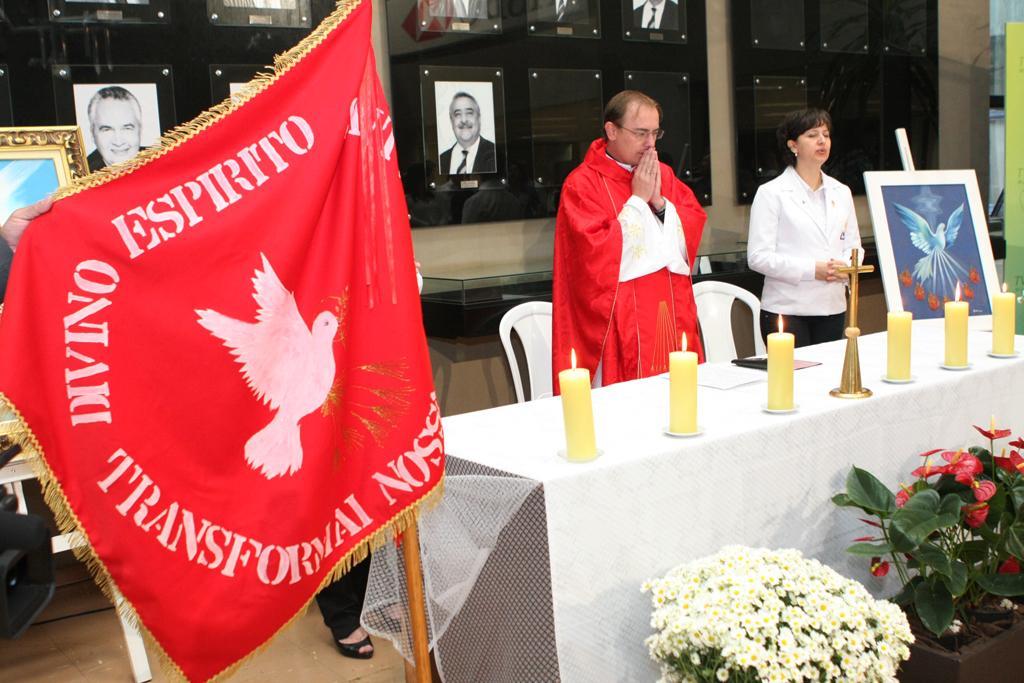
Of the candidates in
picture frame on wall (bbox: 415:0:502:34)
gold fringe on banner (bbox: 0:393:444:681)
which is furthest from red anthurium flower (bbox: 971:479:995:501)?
picture frame on wall (bbox: 415:0:502:34)

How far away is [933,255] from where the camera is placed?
139 inches

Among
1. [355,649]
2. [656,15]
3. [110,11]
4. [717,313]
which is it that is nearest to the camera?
[355,649]

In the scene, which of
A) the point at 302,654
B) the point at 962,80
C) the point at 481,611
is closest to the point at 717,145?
the point at 962,80

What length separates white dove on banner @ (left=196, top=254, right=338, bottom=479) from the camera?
61.5 inches

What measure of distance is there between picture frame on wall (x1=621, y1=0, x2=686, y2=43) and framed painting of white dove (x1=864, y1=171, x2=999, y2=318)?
1.36 metres

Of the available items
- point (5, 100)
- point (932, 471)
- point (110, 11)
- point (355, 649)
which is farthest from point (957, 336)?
point (5, 100)

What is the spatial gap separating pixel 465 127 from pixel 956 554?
2.62 metres

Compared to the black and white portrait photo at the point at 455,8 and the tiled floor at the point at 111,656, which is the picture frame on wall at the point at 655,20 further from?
the tiled floor at the point at 111,656

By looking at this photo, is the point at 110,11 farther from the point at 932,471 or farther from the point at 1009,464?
the point at 1009,464

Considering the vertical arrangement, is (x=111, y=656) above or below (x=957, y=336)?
below

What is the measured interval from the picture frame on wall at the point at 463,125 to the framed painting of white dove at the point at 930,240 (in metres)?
1.44

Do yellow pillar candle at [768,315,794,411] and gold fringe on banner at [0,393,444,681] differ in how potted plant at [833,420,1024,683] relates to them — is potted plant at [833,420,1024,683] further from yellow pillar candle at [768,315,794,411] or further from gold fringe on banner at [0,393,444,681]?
gold fringe on banner at [0,393,444,681]

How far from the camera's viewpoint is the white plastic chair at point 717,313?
12.4 ft

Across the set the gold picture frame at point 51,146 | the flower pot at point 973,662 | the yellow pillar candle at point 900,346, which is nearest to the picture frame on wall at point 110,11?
the gold picture frame at point 51,146
